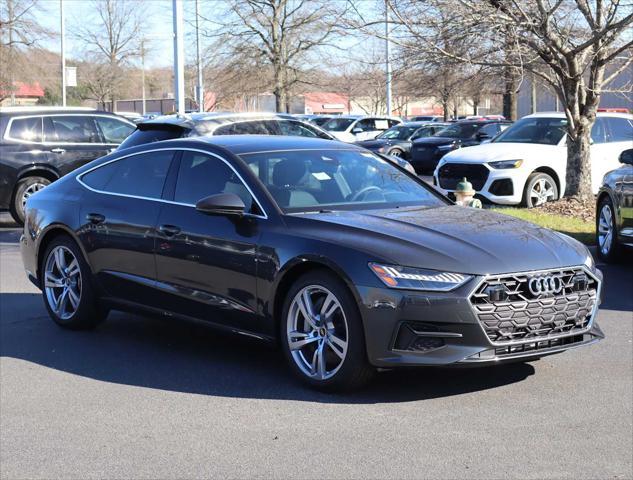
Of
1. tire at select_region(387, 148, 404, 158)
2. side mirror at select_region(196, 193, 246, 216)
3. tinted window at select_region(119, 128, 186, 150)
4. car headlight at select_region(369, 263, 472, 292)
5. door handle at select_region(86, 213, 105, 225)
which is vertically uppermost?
tire at select_region(387, 148, 404, 158)

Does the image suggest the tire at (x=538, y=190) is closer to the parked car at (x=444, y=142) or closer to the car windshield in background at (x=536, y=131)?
the car windshield in background at (x=536, y=131)

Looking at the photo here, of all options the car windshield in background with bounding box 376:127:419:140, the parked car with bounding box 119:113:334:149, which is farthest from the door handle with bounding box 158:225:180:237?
the car windshield in background with bounding box 376:127:419:140

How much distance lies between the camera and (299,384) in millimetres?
6129

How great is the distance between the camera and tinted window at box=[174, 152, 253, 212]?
6633 mm

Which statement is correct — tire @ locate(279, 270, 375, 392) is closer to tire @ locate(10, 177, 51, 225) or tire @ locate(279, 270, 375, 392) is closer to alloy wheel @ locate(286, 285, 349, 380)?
alloy wheel @ locate(286, 285, 349, 380)

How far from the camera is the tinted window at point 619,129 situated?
17.0m

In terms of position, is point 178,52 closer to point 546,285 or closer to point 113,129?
point 113,129

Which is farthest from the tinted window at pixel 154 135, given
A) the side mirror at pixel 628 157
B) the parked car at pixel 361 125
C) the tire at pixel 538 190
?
the parked car at pixel 361 125

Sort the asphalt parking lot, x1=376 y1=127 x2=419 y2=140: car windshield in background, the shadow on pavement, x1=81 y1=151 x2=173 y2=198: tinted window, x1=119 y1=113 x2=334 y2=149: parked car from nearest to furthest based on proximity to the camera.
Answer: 1. the asphalt parking lot
2. the shadow on pavement
3. x1=81 y1=151 x2=173 y2=198: tinted window
4. x1=119 y1=113 x2=334 y2=149: parked car
5. x1=376 y1=127 x2=419 y2=140: car windshield in background

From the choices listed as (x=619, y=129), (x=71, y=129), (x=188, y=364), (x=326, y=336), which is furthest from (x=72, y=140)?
(x=326, y=336)

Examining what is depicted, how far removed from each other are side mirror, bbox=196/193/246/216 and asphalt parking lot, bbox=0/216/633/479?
1.10 metres

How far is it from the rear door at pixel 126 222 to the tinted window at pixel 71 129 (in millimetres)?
8468

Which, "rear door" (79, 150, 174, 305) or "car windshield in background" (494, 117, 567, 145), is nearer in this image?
"rear door" (79, 150, 174, 305)

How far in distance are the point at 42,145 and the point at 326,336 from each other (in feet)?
35.7
